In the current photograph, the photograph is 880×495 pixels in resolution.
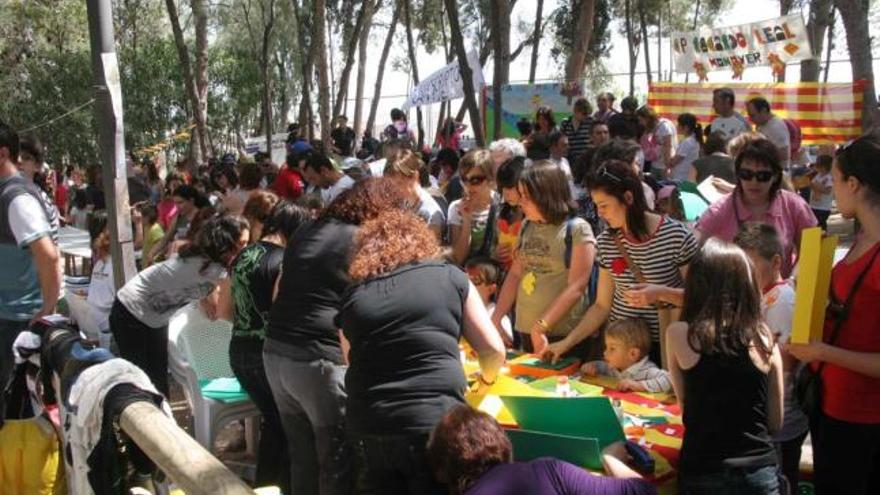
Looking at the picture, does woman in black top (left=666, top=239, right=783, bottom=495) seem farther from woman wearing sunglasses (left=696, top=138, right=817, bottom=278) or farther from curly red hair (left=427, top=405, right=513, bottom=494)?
woman wearing sunglasses (left=696, top=138, right=817, bottom=278)

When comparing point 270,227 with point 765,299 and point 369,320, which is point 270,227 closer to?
point 369,320

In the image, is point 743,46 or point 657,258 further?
point 743,46

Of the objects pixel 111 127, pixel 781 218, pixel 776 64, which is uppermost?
pixel 776 64

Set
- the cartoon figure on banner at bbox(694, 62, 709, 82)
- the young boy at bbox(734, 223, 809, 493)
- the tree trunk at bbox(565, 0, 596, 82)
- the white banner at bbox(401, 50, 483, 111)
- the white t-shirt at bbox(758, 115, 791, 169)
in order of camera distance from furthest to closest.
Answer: the tree trunk at bbox(565, 0, 596, 82) < the cartoon figure on banner at bbox(694, 62, 709, 82) < the white banner at bbox(401, 50, 483, 111) < the white t-shirt at bbox(758, 115, 791, 169) < the young boy at bbox(734, 223, 809, 493)

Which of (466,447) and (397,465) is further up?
(466,447)

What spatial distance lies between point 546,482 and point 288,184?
6.90m

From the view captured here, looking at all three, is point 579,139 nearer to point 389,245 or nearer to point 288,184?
point 288,184

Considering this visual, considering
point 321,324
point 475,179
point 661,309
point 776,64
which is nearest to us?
point 321,324

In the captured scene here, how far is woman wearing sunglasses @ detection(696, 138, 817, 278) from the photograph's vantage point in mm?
4359

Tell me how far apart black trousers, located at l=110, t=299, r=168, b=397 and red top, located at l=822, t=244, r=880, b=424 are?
362cm

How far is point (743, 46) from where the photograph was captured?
15344mm

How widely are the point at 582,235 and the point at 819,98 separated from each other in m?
9.79

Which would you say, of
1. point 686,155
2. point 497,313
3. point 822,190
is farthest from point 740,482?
point 822,190

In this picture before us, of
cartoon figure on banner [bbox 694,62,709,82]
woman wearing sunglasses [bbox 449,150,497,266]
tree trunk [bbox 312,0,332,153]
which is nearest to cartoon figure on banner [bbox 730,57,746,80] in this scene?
cartoon figure on banner [bbox 694,62,709,82]
